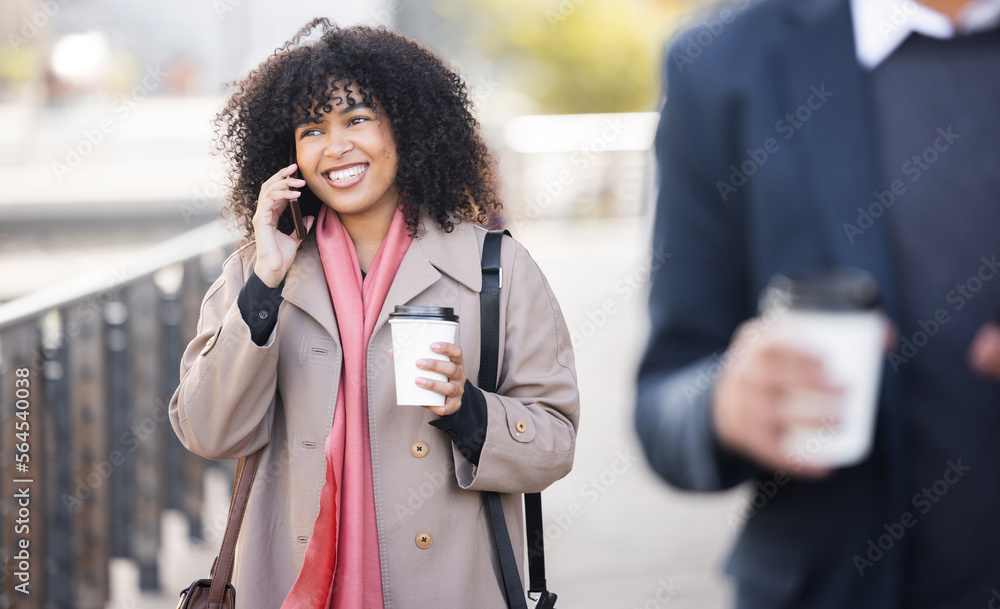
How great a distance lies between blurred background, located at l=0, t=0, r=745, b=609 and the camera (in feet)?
12.9

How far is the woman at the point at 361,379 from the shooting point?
2.35m

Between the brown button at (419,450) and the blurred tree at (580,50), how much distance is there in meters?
18.8

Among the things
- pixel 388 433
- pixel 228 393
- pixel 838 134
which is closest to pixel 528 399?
pixel 388 433

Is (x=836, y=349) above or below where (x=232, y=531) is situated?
above

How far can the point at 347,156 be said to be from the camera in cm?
257

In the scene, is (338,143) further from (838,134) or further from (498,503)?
(838,134)

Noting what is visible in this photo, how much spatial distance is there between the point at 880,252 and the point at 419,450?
1.47m

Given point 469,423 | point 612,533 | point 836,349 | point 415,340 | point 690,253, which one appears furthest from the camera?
point 612,533

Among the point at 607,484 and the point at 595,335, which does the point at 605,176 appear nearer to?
the point at 595,335

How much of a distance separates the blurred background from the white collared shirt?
318 millimetres

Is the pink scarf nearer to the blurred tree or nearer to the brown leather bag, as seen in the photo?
the brown leather bag

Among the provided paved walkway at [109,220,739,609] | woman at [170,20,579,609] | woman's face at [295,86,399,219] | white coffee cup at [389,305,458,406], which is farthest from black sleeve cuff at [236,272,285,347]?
paved walkway at [109,220,739,609]

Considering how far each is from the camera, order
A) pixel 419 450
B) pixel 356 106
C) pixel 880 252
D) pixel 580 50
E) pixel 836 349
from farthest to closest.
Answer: pixel 580 50 → pixel 356 106 → pixel 419 450 → pixel 880 252 → pixel 836 349

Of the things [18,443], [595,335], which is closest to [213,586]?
[18,443]
